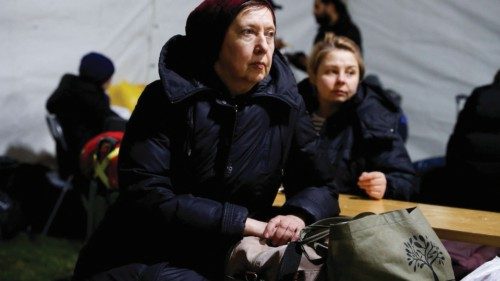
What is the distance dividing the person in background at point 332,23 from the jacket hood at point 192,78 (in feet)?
11.7

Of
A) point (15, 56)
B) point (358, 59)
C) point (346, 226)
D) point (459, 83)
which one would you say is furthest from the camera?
point (459, 83)

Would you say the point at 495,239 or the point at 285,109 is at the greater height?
the point at 285,109

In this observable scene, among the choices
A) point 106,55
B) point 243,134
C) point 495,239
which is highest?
point 243,134

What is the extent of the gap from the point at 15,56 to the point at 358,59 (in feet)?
10.5

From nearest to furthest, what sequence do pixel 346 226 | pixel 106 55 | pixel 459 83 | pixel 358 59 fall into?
pixel 346 226
pixel 358 59
pixel 106 55
pixel 459 83

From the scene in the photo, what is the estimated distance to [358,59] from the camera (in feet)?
10.5

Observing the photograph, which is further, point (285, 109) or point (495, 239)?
point (285, 109)

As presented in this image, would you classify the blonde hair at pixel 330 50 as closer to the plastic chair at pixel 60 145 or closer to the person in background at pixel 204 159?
the person in background at pixel 204 159

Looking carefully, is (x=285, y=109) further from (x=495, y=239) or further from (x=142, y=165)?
(x=495, y=239)

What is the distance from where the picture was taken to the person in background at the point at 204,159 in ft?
6.92

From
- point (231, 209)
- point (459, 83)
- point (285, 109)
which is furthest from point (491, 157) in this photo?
point (459, 83)

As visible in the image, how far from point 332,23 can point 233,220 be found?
417cm

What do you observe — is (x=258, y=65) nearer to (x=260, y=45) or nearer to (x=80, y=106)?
(x=260, y=45)

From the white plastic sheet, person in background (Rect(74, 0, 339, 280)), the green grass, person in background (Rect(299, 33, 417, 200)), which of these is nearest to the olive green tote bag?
the white plastic sheet
